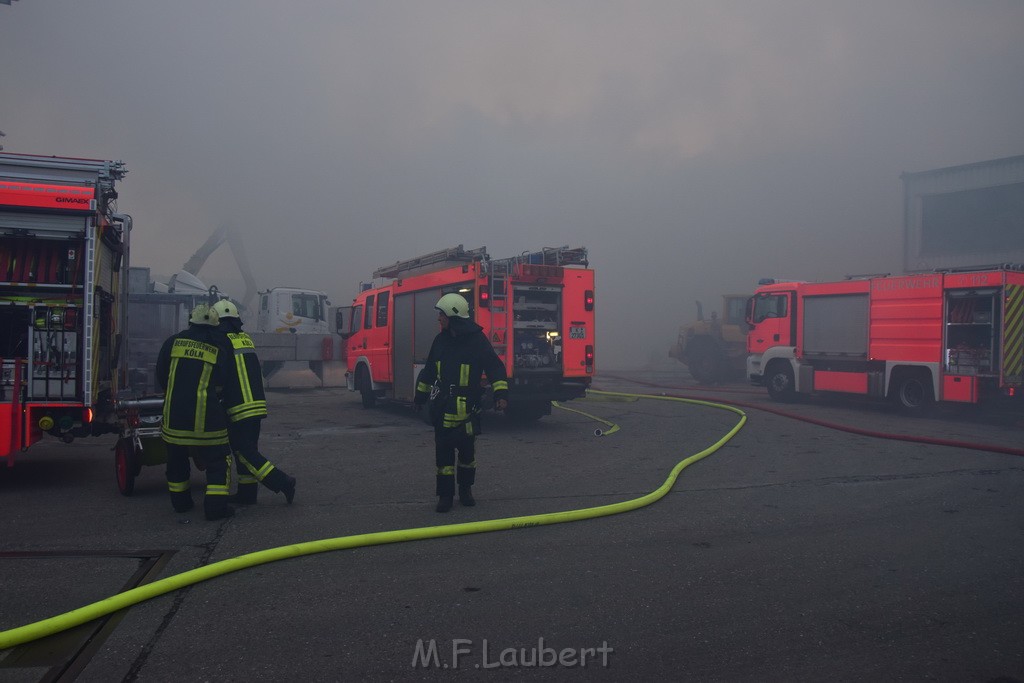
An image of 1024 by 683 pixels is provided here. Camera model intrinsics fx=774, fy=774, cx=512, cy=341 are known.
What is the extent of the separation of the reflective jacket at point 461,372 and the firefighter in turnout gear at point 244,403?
4.03 feet

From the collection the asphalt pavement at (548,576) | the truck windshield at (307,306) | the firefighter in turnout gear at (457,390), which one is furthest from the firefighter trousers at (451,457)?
the truck windshield at (307,306)

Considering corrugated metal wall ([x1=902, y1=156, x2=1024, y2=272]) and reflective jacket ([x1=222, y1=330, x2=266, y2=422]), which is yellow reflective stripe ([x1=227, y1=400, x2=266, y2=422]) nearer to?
reflective jacket ([x1=222, y1=330, x2=266, y2=422])

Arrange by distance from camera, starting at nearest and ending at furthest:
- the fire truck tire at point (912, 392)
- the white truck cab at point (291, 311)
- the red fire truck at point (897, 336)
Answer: the red fire truck at point (897, 336)
the fire truck tire at point (912, 392)
the white truck cab at point (291, 311)

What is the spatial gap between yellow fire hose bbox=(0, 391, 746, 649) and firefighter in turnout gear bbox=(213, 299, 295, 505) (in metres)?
1.27

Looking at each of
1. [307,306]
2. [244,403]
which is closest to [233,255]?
[307,306]

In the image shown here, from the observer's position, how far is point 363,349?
14266 millimetres

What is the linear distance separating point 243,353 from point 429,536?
206cm

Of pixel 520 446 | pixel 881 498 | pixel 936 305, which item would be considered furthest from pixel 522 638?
pixel 936 305

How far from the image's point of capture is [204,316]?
18.8 feet

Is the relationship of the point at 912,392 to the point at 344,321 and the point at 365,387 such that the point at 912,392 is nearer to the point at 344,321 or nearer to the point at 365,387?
Answer: the point at 365,387

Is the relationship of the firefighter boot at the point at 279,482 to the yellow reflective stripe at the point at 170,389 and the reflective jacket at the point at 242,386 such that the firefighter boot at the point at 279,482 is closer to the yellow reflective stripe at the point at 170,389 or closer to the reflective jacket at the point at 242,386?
the reflective jacket at the point at 242,386

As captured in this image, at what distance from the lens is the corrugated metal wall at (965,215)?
22.5 m

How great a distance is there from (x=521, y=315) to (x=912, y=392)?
293 inches

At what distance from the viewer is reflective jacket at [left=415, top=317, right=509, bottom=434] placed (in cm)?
586
